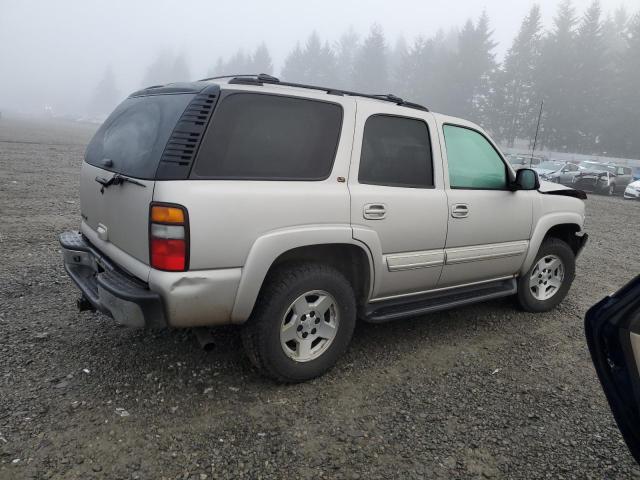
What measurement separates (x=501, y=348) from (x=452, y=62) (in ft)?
215

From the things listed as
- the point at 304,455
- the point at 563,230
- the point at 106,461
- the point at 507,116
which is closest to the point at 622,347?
the point at 304,455

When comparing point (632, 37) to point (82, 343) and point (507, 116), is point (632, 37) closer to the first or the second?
point (507, 116)

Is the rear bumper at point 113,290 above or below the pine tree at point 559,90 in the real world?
below

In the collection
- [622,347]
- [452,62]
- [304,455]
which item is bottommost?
[304,455]

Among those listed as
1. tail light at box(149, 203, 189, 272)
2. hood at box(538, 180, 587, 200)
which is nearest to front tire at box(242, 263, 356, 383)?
tail light at box(149, 203, 189, 272)

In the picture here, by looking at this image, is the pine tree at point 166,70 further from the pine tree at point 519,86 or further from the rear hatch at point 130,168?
the rear hatch at point 130,168

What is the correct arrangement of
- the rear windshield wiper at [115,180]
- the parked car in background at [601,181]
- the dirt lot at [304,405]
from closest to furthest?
1. the dirt lot at [304,405]
2. the rear windshield wiper at [115,180]
3. the parked car in background at [601,181]

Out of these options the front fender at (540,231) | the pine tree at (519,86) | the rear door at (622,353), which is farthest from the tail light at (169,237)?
the pine tree at (519,86)

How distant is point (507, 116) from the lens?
56.1 meters

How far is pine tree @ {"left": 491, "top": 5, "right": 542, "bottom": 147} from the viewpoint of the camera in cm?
5419

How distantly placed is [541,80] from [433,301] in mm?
55676

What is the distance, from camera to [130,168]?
3049mm

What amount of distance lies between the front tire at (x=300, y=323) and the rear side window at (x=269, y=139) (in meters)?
0.65

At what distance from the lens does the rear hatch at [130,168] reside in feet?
9.37
